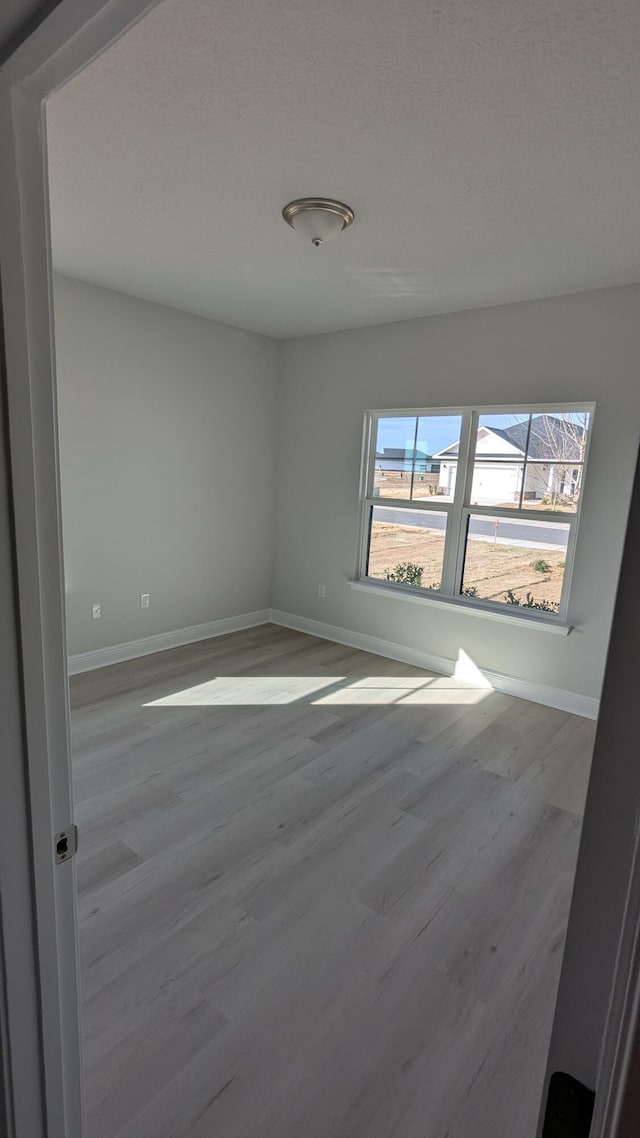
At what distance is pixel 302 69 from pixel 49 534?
172 centimetres

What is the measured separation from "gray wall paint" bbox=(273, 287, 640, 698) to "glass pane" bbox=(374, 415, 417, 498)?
177 mm

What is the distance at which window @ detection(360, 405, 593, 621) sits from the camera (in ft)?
11.9

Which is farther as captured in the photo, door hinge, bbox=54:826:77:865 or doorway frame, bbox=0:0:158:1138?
door hinge, bbox=54:826:77:865

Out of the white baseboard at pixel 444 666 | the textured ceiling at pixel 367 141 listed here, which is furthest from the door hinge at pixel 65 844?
the white baseboard at pixel 444 666

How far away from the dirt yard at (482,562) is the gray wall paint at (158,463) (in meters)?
1.32

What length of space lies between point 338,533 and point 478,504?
52.6 inches

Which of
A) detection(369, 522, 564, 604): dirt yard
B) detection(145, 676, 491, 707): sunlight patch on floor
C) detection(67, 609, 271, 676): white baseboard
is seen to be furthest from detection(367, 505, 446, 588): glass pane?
detection(67, 609, 271, 676): white baseboard

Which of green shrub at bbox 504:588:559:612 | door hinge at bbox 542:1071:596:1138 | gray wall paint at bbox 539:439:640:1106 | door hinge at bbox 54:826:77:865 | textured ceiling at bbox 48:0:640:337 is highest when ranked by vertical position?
textured ceiling at bbox 48:0:640:337

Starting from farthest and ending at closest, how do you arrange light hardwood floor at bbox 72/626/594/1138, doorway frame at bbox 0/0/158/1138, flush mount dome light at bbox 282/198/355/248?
1. flush mount dome light at bbox 282/198/355/248
2. light hardwood floor at bbox 72/626/594/1138
3. doorway frame at bbox 0/0/158/1138

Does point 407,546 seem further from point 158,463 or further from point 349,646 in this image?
point 158,463

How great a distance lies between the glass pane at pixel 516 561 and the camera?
3701 millimetres

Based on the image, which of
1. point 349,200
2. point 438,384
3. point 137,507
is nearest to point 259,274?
point 349,200

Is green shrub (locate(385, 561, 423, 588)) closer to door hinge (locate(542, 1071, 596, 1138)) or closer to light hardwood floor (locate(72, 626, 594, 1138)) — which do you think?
light hardwood floor (locate(72, 626, 594, 1138))

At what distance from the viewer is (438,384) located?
405cm
